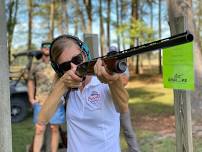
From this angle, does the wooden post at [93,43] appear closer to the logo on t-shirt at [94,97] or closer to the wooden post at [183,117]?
the wooden post at [183,117]

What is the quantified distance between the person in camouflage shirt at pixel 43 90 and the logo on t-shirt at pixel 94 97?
420 centimetres

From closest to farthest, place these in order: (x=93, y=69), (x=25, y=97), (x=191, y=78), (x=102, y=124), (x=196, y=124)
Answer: (x=93, y=69)
(x=102, y=124)
(x=191, y=78)
(x=196, y=124)
(x=25, y=97)

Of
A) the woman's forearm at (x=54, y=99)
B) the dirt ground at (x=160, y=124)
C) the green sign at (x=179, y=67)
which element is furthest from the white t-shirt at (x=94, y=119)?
the dirt ground at (x=160, y=124)

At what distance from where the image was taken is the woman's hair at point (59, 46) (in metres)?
2.15

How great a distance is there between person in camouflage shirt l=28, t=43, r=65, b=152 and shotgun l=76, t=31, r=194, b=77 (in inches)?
Answer: 181

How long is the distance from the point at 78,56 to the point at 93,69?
0.25 meters

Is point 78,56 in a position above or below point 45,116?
above

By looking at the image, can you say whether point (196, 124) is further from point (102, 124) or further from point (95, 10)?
point (95, 10)

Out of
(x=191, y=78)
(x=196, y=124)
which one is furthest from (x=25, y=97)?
(x=191, y=78)

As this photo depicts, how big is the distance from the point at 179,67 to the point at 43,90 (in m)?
3.61

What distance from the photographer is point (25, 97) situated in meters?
11.5

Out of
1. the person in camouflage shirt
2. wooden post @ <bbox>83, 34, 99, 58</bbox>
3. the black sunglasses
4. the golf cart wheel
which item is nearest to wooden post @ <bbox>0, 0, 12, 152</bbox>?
wooden post @ <bbox>83, 34, 99, 58</bbox>

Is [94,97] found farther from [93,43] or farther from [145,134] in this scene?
[145,134]

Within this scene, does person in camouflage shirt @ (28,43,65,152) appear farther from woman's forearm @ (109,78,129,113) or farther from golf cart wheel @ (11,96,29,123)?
golf cart wheel @ (11,96,29,123)
